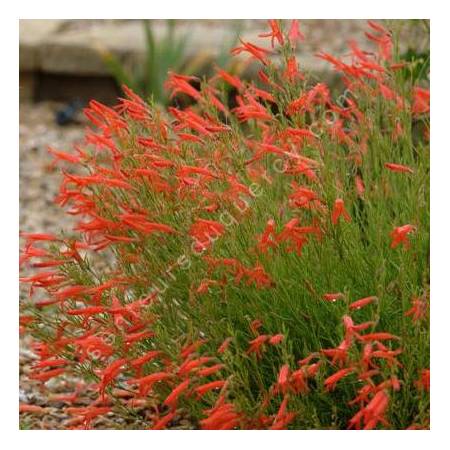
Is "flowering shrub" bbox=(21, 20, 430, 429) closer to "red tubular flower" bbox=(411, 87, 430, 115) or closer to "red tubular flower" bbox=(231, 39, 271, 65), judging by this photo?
"red tubular flower" bbox=(231, 39, 271, 65)

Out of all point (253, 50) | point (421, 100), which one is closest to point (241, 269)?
point (253, 50)

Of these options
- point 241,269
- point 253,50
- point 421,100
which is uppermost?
point 253,50

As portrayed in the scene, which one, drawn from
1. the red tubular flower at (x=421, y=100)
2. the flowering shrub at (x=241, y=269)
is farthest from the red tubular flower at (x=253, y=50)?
the red tubular flower at (x=421, y=100)

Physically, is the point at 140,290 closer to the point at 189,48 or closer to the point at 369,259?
the point at 369,259

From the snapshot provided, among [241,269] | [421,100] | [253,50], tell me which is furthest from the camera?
[421,100]

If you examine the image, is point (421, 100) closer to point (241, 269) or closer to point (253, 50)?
point (253, 50)

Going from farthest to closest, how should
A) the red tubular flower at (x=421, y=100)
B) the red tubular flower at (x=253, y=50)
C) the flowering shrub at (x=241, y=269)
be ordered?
the red tubular flower at (x=421, y=100) < the red tubular flower at (x=253, y=50) < the flowering shrub at (x=241, y=269)

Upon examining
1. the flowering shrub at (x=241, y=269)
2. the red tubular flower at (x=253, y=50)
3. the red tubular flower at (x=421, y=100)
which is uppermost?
the red tubular flower at (x=253, y=50)

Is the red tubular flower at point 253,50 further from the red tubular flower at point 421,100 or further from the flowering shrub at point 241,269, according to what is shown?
→ the red tubular flower at point 421,100

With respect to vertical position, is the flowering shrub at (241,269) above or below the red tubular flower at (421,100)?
below

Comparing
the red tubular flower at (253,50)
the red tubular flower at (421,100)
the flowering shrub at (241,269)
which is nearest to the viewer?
the flowering shrub at (241,269)

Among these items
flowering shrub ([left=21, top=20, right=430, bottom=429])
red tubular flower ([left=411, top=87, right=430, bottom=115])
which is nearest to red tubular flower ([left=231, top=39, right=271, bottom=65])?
flowering shrub ([left=21, top=20, right=430, bottom=429])
